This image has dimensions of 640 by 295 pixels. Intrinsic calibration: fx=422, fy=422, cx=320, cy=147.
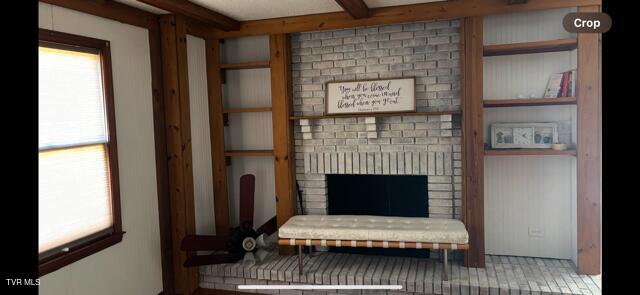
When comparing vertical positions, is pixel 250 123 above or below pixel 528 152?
above

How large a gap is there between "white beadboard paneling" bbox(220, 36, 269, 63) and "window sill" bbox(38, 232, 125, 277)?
6.34 feet

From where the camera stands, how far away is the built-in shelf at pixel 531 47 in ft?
10.1

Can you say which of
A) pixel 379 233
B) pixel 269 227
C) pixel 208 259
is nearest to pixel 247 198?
pixel 269 227

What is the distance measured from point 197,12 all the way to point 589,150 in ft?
10.1

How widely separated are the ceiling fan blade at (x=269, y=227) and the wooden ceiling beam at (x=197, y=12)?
1.76m

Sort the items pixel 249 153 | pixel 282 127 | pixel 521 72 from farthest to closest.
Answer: pixel 249 153 → pixel 282 127 → pixel 521 72

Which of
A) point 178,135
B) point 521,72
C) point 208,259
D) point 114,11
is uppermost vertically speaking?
point 114,11

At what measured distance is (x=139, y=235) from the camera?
3.18 m

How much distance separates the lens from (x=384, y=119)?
12.1 feet

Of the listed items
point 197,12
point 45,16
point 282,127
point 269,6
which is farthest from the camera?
point 282,127

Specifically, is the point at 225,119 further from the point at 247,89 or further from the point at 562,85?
the point at 562,85

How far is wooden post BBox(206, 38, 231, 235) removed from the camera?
391 cm

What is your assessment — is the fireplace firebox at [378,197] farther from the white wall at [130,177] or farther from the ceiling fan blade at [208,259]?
the white wall at [130,177]
